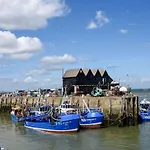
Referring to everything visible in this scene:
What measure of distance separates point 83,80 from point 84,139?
36.3m

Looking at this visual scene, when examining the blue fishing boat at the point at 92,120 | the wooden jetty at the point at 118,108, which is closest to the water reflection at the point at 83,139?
the blue fishing boat at the point at 92,120

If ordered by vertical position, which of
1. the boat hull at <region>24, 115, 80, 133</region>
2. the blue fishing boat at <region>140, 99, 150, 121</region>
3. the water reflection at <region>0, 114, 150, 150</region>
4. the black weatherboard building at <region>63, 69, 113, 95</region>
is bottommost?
the water reflection at <region>0, 114, 150, 150</region>

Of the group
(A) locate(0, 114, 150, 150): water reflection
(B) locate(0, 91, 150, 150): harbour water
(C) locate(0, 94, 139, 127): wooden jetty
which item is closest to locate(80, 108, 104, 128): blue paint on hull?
(B) locate(0, 91, 150, 150): harbour water

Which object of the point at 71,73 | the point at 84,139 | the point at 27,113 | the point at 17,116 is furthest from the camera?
the point at 71,73

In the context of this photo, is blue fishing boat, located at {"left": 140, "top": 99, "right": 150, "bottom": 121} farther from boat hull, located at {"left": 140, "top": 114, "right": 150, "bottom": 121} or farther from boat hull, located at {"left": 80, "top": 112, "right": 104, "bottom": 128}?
boat hull, located at {"left": 80, "top": 112, "right": 104, "bottom": 128}

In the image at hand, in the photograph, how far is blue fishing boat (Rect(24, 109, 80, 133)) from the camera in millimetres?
42625

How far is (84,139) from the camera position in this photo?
127ft

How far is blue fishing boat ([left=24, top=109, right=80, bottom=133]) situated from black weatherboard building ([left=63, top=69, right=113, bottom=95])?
23748mm

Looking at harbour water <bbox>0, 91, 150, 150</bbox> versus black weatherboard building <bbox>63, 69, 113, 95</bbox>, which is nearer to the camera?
harbour water <bbox>0, 91, 150, 150</bbox>

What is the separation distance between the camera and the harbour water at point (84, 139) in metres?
34.8

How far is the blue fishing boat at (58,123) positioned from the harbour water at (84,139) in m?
1.03

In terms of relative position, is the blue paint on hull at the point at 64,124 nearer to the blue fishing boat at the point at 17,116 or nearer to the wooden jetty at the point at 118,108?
the wooden jetty at the point at 118,108

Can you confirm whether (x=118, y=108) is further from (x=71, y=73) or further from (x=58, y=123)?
(x=71, y=73)

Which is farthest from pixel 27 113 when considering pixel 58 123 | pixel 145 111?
pixel 145 111
